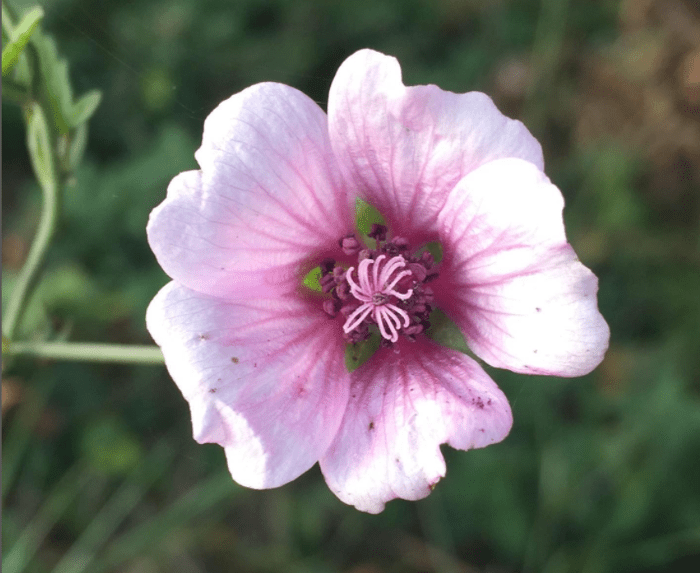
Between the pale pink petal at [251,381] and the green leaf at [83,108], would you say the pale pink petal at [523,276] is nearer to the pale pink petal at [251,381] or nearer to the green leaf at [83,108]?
the pale pink petal at [251,381]

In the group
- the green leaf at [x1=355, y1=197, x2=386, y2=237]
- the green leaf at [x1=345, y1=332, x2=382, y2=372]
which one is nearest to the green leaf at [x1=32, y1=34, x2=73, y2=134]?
the green leaf at [x1=355, y1=197, x2=386, y2=237]

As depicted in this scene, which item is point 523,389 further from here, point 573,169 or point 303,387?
point 303,387

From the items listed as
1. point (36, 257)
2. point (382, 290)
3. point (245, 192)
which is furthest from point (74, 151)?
point (382, 290)

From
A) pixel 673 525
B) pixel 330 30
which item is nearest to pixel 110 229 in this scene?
pixel 330 30

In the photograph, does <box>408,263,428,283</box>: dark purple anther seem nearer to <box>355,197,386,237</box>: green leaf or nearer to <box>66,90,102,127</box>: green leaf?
<box>355,197,386,237</box>: green leaf

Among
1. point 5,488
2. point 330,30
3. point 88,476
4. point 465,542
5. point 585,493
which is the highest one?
point 330,30

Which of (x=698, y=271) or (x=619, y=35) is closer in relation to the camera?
(x=698, y=271)
